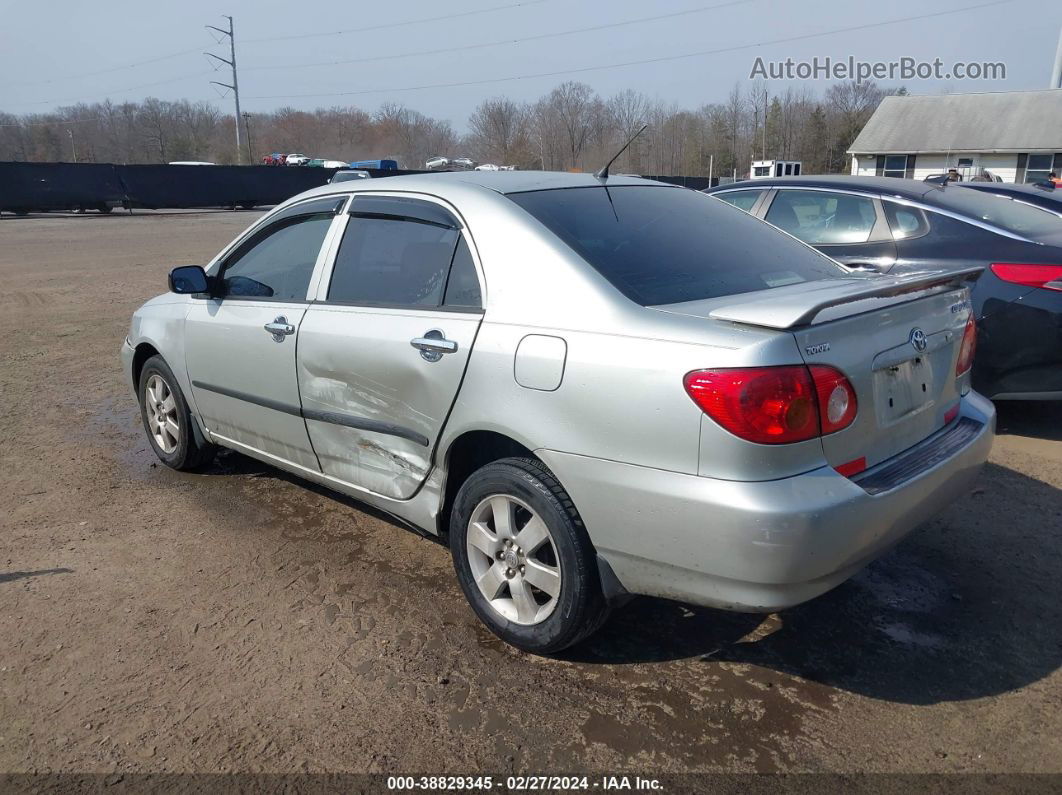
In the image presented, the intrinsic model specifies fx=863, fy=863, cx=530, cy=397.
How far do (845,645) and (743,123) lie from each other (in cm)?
7329

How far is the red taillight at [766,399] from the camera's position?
2.45 m

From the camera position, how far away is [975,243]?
5.39 metres

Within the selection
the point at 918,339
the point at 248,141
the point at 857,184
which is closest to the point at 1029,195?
the point at 857,184

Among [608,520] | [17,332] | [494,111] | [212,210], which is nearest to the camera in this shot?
[608,520]

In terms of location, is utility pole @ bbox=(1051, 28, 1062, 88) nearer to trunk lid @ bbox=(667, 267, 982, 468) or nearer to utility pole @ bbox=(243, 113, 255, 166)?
trunk lid @ bbox=(667, 267, 982, 468)

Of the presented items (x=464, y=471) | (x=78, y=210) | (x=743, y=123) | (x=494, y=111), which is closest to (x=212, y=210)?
(x=78, y=210)

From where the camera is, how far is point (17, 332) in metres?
9.51

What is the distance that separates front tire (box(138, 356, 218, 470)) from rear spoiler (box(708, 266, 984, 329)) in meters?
3.33

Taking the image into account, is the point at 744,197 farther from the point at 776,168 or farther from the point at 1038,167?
the point at 1038,167

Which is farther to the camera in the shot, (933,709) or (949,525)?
(949,525)

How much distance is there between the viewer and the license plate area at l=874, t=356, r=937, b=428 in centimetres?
276

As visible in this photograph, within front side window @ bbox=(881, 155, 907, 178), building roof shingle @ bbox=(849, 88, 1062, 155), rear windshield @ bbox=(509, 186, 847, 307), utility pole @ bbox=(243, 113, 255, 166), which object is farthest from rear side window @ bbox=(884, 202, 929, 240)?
utility pole @ bbox=(243, 113, 255, 166)

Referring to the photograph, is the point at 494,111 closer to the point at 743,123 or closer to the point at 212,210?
the point at 743,123

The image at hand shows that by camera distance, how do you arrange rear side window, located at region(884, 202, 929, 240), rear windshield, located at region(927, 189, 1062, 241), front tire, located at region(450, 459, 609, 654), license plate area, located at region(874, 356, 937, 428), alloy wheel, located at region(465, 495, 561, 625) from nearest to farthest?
license plate area, located at region(874, 356, 937, 428) → front tire, located at region(450, 459, 609, 654) → alloy wheel, located at region(465, 495, 561, 625) → rear windshield, located at region(927, 189, 1062, 241) → rear side window, located at region(884, 202, 929, 240)
